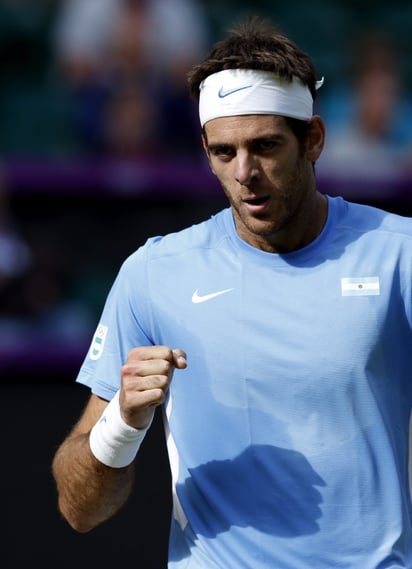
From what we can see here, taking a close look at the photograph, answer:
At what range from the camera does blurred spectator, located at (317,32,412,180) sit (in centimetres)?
777

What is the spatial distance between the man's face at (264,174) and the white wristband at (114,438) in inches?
24.3

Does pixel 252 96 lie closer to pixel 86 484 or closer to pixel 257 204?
pixel 257 204

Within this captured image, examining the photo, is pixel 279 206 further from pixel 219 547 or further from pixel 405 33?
pixel 405 33

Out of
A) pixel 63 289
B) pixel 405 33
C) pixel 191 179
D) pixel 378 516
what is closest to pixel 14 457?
pixel 63 289

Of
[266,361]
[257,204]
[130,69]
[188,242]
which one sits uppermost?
[130,69]

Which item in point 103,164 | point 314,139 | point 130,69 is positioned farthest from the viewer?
point 130,69

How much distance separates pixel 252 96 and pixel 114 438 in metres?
1.00

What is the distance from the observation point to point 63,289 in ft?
22.0

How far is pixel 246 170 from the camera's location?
10.4 ft

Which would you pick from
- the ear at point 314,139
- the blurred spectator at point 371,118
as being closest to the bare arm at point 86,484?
the ear at point 314,139

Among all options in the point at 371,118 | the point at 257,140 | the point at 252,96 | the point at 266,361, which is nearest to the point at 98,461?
the point at 266,361

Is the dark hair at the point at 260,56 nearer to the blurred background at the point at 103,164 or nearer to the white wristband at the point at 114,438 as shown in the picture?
the white wristband at the point at 114,438

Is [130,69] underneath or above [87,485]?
above

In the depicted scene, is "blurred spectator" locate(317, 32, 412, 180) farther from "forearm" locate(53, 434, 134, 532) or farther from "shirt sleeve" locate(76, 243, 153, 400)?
"forearm" locate(53, 434, 134, 532)
